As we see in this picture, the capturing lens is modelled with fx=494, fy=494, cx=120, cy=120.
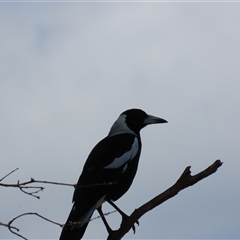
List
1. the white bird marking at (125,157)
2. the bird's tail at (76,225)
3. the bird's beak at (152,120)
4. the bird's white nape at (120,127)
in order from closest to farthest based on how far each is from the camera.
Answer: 1. the bird's tail at (76,225)
2. the white bird marking at (125,157)
3. the bird's white nape at (120,127)
4. the bird's beak at (152,120)

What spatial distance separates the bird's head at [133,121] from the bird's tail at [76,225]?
1735mm

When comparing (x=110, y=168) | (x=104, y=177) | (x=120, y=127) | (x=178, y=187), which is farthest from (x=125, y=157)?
(x=178, y=187)

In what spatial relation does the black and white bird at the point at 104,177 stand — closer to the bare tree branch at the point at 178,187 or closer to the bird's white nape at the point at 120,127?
→ the bird's white nape at the point at 120,127

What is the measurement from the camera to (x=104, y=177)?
5328 mm

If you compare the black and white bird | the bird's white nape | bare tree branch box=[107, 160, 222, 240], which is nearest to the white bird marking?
the black and white bird

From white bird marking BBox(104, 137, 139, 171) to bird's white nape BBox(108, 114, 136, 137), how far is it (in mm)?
484

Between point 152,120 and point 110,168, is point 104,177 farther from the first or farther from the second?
point 152,120

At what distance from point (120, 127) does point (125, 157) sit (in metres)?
1.05

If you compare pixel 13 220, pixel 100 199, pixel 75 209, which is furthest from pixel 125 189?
pixel 13 220

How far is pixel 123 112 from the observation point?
6.89 m

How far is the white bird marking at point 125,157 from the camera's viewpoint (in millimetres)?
5465

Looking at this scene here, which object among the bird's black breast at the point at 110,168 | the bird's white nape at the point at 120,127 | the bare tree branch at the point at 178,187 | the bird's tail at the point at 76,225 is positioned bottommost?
the bird's tail at the point at 76,225

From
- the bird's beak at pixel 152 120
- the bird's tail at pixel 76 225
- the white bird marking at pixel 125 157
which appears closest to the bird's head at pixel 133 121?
the bird's beak at pixel 152 120

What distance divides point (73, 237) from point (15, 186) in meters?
1.99
